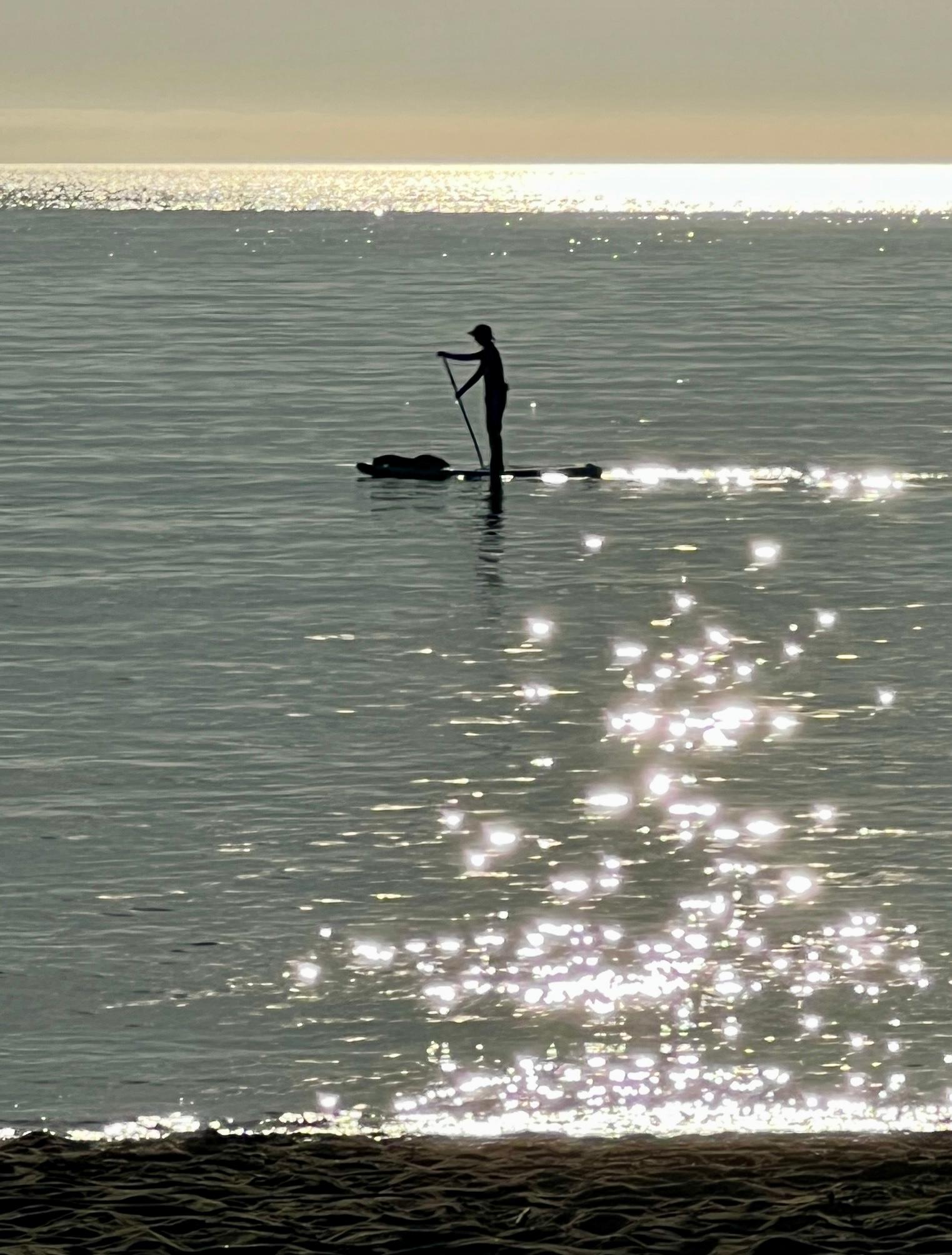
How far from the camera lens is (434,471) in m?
41.5

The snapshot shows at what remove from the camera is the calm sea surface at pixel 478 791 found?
12.8 metres

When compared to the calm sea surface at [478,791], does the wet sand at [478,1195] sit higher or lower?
lower

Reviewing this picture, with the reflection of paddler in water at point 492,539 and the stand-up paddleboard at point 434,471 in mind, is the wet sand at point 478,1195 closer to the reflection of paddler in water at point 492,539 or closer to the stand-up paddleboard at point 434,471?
the reflection of paddler in water at point 492,539

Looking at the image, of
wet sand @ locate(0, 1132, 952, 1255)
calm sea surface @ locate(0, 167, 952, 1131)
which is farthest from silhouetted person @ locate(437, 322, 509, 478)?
wet sand @ locate(0, 1132, 952, 1255)

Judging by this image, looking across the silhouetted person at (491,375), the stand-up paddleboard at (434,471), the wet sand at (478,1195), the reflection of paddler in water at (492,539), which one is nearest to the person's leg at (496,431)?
the silhouetted person at (491,375)

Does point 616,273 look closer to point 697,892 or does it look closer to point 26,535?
point 26,535

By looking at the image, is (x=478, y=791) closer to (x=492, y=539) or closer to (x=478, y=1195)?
(x=478, y=1195)

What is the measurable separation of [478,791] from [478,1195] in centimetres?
867

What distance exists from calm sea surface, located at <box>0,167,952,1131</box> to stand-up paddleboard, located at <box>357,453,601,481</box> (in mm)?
443

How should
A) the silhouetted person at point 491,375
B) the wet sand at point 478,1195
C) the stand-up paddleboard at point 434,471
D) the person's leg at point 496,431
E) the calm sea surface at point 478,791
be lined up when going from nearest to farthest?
the wet sand at point 478,1195
the calm sea surface at point 478,791
the silhouetted person at point 491,375
the person's leg at point 496,431
the stand-up paddleboard at point 434,471

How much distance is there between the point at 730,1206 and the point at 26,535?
2682 centimetres

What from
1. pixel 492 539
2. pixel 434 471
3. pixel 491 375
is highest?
pixel 491 375

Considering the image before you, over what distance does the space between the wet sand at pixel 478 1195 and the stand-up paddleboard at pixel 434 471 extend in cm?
3062

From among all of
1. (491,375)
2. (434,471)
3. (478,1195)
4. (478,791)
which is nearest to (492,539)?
(491,375)
